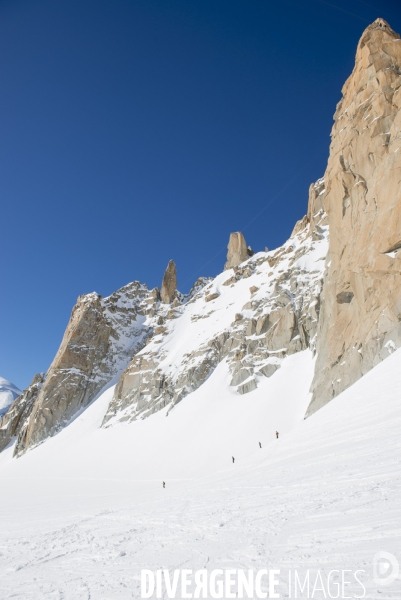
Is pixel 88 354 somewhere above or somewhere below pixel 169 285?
below

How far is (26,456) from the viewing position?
72688 mm

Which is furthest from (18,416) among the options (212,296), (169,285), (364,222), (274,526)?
(274,526)

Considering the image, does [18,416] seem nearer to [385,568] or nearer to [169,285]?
[169,285]

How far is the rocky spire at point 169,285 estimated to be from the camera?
11431cm

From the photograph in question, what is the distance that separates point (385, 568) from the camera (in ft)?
12.9

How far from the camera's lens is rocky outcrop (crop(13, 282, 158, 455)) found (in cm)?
8069

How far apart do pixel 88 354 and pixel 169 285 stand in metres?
37.0

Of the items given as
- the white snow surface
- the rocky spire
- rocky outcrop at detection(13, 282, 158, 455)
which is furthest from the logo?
the rocky spire

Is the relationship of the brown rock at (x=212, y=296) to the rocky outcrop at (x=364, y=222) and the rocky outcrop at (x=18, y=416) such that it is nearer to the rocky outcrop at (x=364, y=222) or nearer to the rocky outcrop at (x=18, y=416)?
the rocky outcrop at (x=364, y=222)

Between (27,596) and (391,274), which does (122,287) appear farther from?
(27,596)

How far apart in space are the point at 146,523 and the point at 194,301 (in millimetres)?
88615

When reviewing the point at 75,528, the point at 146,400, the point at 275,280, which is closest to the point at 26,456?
the point at 146,400

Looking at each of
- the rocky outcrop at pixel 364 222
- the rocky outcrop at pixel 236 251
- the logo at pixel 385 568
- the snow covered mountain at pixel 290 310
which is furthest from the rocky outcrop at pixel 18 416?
the logo at pixel 385 568

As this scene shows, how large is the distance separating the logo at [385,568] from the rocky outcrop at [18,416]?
104218mm
